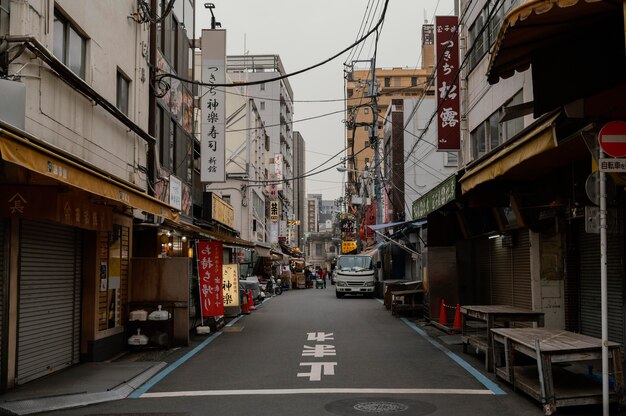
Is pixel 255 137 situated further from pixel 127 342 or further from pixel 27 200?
pixel 27 200

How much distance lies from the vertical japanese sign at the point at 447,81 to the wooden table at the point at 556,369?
434 inches

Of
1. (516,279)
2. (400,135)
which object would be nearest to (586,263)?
(516,279)

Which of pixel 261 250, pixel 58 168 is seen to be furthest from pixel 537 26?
pixel 261 250

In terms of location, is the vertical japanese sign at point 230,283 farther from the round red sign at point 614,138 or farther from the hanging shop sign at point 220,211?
the round red sign at point 614,138

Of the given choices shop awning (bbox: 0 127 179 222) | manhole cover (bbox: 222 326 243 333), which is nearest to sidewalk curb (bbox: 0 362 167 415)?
shop awning (bbox: 0 127 179 222)

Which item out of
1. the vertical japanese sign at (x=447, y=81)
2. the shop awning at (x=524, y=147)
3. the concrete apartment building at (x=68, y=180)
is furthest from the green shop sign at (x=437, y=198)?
the concrete apartment building at (x=68, y=180)

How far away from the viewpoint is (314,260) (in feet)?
469

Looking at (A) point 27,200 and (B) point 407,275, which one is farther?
(B) point 407,275

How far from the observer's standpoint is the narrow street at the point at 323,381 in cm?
834

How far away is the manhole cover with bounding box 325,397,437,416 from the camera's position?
8.04 metres

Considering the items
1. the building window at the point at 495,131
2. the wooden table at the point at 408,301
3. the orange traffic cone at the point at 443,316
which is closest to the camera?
the building window at the point at 495,131

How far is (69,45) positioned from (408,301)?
15197 millimetres

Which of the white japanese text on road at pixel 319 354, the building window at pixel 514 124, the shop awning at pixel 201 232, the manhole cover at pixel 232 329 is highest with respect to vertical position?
the building window at pixel 514 124

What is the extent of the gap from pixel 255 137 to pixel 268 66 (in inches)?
1668
